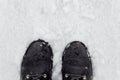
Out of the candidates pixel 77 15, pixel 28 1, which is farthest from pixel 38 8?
pixel 77 15

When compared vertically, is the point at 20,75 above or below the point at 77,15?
below

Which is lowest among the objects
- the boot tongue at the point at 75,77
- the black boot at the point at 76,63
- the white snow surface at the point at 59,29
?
the boot tongue at the point at 75,77

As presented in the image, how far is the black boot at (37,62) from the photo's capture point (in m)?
2.85

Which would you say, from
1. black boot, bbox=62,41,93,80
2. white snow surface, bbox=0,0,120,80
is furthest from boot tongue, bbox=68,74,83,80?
white snow surface, bbox=0,0,120,80

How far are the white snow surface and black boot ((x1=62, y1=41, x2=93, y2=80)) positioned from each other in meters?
0.05

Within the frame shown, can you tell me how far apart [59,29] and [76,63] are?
266mm

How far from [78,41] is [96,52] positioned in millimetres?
140

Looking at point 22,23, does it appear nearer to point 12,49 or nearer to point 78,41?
point 12,49

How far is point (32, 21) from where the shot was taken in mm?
3004

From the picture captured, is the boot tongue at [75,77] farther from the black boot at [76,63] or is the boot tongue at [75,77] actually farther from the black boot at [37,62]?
the black boot at [37,62]

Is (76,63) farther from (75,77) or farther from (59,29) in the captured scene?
(59,29)

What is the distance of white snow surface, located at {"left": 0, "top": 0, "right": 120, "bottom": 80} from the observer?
295 centimetres

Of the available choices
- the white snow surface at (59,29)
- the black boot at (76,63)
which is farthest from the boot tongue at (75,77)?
the white snow surface at (59,29)

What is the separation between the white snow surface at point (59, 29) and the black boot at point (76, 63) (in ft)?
0.16
